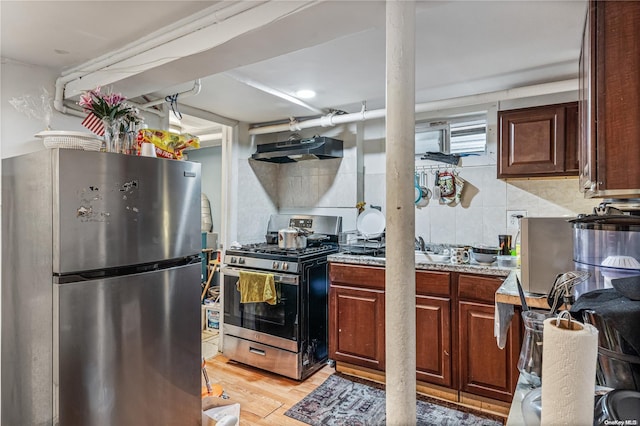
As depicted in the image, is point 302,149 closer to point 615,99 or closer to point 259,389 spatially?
point 259,389

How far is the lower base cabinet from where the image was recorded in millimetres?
2186

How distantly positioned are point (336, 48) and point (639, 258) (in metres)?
1.67

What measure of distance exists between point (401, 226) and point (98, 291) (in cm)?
131

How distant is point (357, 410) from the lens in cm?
228

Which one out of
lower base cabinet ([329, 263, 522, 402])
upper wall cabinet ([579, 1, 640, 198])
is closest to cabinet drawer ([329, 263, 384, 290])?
lower base cabinet ([329, 263, 522, 402])

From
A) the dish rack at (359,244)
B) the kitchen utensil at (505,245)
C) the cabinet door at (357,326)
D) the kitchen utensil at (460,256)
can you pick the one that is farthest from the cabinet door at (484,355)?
the dish rack at (359,244)

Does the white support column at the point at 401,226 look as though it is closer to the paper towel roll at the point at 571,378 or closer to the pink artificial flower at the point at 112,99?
the paper towel roll at the point at 571,378

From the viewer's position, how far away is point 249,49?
66.3 inches

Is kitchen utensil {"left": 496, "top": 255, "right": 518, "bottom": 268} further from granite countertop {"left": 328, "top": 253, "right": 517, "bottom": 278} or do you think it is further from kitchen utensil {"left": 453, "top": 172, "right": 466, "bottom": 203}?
kitchen utensil {"left": 453, "top": 172, "right": 466, "bottom": 203}

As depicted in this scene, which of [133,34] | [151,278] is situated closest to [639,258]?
[151,278]

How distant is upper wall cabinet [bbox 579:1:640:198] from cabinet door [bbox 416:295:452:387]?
58.8 inches

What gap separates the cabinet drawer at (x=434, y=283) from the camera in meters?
2.35

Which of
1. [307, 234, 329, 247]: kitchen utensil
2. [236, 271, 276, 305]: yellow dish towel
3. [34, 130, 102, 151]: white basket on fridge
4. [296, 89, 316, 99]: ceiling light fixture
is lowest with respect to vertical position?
[236, 271, 276, 305]: yellow dish towel

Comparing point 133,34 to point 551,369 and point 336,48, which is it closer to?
point 336,48
